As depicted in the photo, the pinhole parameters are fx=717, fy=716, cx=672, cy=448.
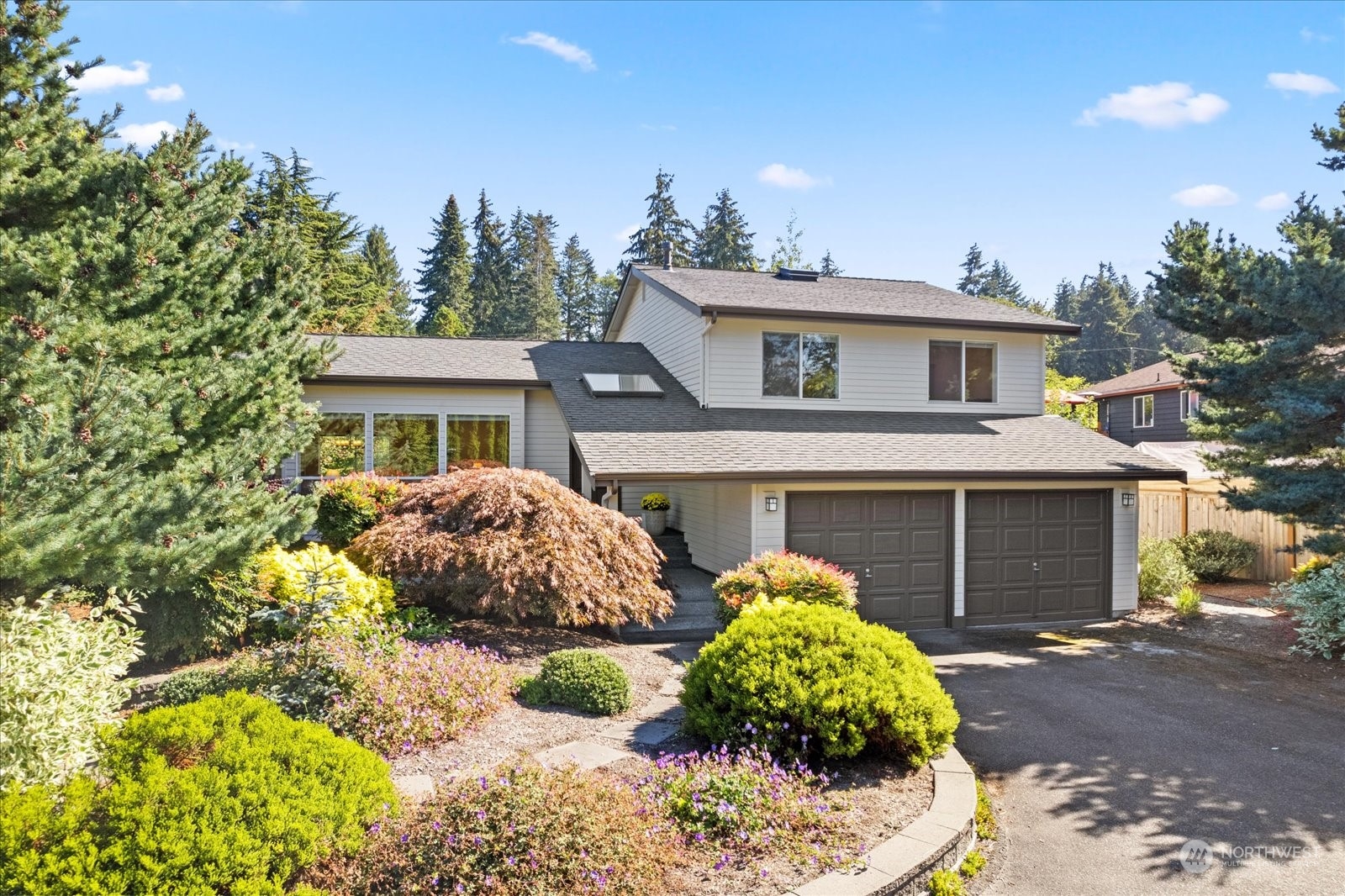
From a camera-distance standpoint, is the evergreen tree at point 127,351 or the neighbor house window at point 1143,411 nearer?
the evergreen tree at point 127,351

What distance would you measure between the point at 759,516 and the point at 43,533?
8.37 m

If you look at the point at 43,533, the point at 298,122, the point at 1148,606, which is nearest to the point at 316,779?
the point at 43,533

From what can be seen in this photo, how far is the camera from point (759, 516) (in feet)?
36.0

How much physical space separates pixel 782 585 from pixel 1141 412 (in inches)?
1099

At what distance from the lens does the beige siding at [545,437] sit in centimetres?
1434

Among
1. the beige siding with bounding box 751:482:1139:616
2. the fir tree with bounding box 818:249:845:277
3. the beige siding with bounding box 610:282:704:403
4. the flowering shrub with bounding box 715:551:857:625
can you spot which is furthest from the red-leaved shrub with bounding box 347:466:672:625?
the fir tree with bounding box 818:249:845:277

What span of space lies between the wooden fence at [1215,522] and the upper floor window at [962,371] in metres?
5.36

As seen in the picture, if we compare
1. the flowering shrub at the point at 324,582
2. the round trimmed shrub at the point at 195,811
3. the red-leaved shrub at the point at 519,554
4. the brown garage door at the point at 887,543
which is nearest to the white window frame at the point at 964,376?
the brown garage door at the point at 887,543

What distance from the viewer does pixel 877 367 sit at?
13852 mm

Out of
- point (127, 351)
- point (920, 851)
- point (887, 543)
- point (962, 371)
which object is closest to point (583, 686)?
point (920, 851)

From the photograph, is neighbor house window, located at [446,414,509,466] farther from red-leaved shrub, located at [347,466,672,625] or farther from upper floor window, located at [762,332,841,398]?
upper floor window, located at [762,332,841,398]

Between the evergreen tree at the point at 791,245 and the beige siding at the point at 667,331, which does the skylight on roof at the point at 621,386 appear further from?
the evergreen tree at the point at 791,245

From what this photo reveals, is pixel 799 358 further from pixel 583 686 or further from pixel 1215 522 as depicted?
pixel 1215 522

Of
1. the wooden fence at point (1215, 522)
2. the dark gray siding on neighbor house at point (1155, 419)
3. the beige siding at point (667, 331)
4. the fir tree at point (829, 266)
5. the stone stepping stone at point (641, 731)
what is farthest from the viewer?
the fir tree at point (829, 266)
